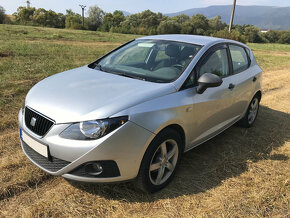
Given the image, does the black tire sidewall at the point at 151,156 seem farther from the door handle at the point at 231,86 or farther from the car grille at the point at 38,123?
the door handle at the point at 231,86

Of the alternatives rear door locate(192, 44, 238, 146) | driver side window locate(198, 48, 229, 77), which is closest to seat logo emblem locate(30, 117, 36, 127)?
rear door locate(192, 44, 238, 146)

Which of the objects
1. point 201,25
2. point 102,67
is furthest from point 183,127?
point 201,25

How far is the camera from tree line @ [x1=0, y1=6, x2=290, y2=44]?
46.4 m

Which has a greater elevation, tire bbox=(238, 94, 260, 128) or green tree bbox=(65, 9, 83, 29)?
green tree bbox=(65, 9, 83, 29)

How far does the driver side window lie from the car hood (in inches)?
28.7

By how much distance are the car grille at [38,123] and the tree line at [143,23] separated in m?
41.9

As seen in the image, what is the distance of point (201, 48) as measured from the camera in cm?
334

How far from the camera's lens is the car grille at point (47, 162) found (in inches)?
92.0

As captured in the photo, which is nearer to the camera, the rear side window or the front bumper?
the front bumper

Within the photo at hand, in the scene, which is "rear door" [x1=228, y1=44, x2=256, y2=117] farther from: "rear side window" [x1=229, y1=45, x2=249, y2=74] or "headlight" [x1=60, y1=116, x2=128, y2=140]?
"headlight" [x1=60, y1=116, x2=128, y2=140]

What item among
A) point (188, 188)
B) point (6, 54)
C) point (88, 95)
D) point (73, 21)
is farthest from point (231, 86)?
point (73, 21)

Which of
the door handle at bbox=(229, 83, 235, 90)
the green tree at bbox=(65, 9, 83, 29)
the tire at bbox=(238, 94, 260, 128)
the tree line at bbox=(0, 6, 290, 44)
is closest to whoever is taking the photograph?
the door handle at bbox=(229, 83, 235, 90)

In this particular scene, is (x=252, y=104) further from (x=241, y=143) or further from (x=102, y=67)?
(x=102, y=67)

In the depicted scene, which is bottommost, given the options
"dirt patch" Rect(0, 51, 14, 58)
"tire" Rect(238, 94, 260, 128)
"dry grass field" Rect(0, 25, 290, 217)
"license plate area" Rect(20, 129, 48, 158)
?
"dry grass field" Rect(0, 25, 290, 217)
